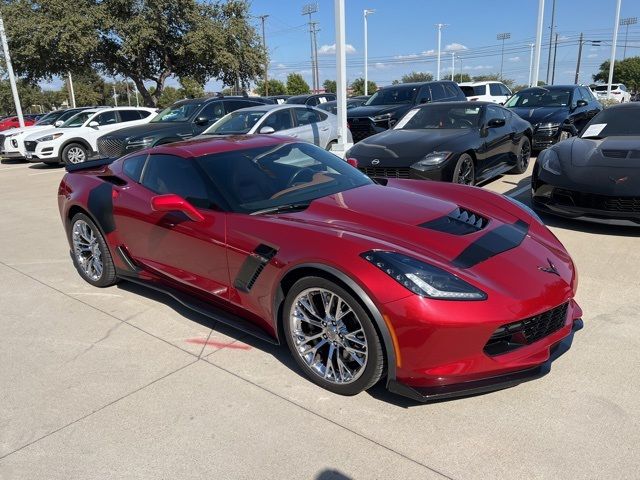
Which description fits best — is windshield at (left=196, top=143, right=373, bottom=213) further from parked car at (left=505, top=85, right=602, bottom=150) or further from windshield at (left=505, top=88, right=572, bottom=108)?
windshield at (left=505, top=88, right=572, bottom=108)

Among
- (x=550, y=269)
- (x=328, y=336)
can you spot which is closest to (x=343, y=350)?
(x=328, y=336)

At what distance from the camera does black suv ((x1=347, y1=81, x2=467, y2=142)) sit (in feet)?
39.0

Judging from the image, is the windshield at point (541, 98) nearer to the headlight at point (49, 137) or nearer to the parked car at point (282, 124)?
the parked car at point (282, 124)

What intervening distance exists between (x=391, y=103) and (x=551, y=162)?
727 centimetres

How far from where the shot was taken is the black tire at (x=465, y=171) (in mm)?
6965

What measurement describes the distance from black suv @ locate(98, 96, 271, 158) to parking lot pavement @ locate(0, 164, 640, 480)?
8.46 m

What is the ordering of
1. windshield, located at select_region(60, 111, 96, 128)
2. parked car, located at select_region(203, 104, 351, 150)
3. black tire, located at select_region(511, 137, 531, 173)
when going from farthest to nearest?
windshield, located at select_region(60, 111, 96, 128), parked car, located at select_region(203, 104, 351, 150), black tire, located at select_region(511, 137, 531, 173)

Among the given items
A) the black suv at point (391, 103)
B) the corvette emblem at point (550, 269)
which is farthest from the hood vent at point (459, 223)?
the black suv at point (391, 103)

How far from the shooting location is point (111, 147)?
12.2 meters

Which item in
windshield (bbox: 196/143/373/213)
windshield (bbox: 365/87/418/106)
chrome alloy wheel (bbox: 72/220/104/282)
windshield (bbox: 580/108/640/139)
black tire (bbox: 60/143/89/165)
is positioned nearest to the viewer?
windshield (bbox: 196/143/373/213)

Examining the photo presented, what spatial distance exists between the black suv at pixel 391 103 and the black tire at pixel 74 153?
7.67m

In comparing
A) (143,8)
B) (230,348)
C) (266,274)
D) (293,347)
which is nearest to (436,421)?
(293,347)

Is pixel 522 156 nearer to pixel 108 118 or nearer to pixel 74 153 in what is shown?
pixel 108 118

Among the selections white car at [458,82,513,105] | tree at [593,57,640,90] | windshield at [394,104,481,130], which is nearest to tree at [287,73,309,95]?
tree at [593,57,640,90]
